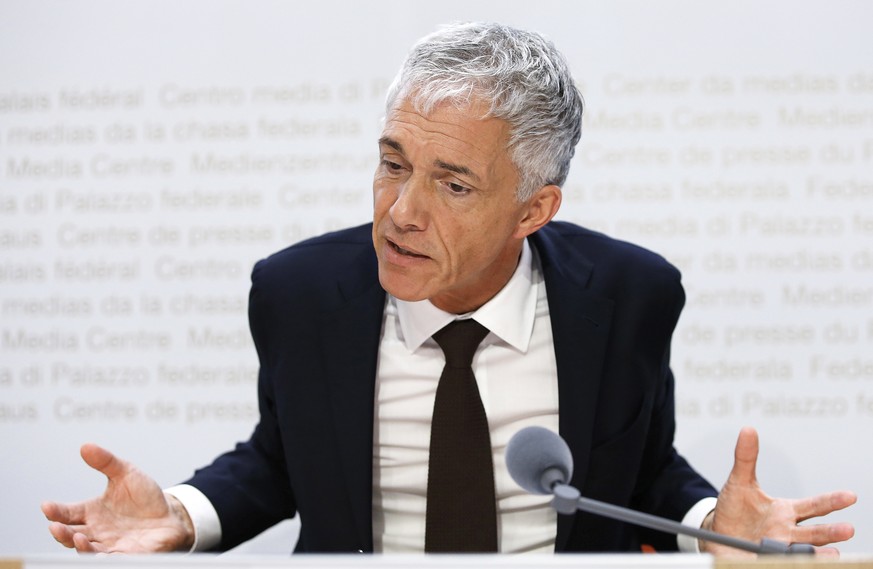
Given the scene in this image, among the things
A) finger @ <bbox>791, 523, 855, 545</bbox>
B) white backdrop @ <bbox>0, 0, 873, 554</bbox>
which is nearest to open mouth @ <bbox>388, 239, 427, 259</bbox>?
finger @ <bbox>791, 523, 855, 545</bbox>

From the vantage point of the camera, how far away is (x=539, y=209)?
1.91 meters

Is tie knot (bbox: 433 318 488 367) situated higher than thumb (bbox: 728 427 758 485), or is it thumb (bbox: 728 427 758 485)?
tie knot (bbox: 433 318 488 367)

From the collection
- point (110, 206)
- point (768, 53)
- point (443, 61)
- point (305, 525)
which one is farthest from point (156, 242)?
point (768, 53)

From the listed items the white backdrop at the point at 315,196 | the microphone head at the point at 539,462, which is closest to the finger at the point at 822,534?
the microphone head at the point at 539,462

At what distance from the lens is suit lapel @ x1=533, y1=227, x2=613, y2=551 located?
6.07 ft

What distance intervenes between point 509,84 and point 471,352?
52 cm

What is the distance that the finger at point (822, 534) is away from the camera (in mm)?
1505

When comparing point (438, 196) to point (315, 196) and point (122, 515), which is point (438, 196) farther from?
point (315, 196)

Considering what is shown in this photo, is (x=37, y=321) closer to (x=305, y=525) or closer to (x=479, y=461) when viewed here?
(x=305, y=525)

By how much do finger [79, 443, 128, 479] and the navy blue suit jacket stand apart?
252mm

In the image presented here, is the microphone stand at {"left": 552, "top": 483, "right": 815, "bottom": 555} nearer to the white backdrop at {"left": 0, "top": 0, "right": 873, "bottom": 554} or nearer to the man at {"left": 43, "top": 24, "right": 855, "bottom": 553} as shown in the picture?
the man at {"left": 43, "top": 24, "right": 855, "bottom": 553}

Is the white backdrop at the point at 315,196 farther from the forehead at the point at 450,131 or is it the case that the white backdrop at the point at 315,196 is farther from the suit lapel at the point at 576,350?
the forehead at the point at 450,131

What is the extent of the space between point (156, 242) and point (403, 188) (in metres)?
1.42

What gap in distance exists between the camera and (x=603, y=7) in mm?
2830
